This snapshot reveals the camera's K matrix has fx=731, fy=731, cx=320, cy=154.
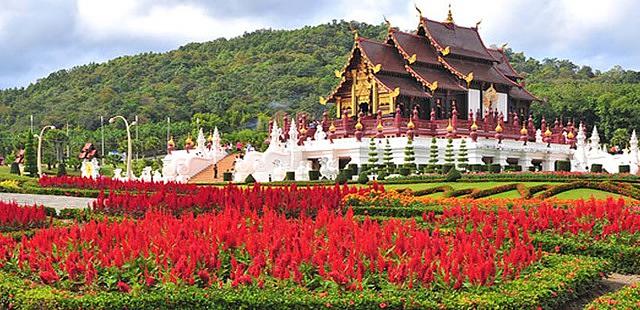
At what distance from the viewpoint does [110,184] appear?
22.8 metres

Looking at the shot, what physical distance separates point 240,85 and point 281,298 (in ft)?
323

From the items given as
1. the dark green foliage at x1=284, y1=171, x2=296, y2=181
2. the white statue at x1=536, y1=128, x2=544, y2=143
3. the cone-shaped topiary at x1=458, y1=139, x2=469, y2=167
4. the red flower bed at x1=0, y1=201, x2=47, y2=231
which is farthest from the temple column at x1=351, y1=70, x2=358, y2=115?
the red flower bed at x1=0, y1=201, x2=47, y2=231

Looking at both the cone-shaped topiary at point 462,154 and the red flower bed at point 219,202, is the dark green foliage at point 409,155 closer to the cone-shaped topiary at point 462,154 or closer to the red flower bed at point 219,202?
the cone-shaped topiary at point 462,154

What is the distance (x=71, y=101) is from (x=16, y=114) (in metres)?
8.78

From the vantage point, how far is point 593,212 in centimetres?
1169

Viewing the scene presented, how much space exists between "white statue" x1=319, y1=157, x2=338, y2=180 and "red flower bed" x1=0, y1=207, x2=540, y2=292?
23.1 meters

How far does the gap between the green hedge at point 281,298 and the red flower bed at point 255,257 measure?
0.15m

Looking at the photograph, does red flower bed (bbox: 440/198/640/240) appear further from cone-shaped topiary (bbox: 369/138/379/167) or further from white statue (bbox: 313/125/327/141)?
white statue (bbox: 313/125/327/141)

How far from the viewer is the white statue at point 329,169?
33094mm

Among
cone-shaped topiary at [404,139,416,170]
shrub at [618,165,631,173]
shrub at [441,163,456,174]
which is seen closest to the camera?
shrub at [441,163,456,174]

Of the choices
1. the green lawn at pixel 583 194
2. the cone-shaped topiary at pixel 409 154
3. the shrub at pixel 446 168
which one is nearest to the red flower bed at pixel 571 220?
the green lawn at pixel 583 194

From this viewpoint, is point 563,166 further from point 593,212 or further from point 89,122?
point 89,122

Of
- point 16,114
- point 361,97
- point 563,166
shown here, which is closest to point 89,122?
point 16,114

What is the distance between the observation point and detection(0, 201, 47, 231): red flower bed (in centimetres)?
1240
